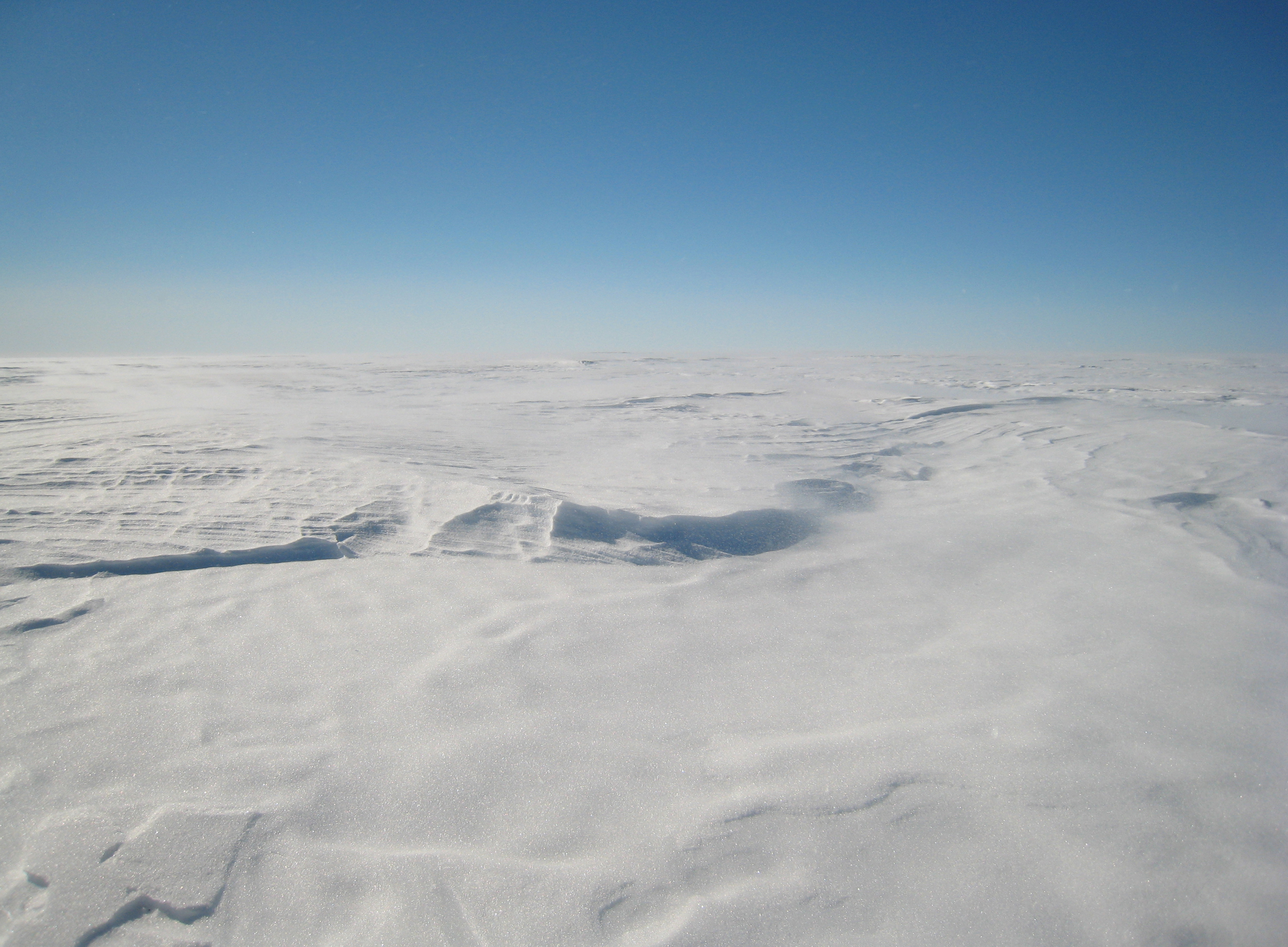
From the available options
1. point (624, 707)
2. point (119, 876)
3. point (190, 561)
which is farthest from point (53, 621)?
point (624, 707)

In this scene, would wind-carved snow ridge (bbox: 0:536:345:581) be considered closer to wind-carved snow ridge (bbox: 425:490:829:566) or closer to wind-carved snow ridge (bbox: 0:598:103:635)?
wind-carved snow ridge (bbox: 0:598:103:635)

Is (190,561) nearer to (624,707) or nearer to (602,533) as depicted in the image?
(602,533)

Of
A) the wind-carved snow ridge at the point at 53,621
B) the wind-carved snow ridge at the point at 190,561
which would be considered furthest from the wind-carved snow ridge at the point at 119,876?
the wind-carved snow ridge at the point at 190,561

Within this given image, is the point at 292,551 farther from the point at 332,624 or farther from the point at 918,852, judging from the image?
the point at 918,852

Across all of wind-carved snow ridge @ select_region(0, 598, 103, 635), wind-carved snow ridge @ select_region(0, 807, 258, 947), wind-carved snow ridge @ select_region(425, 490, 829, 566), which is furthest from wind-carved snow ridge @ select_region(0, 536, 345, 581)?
wind-carved snow ridge @ select_region(0, 807, 258, 947)

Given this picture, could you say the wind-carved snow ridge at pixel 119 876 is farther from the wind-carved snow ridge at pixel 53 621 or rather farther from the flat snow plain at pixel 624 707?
the wind-carved snow ridge at pixel 53 621
